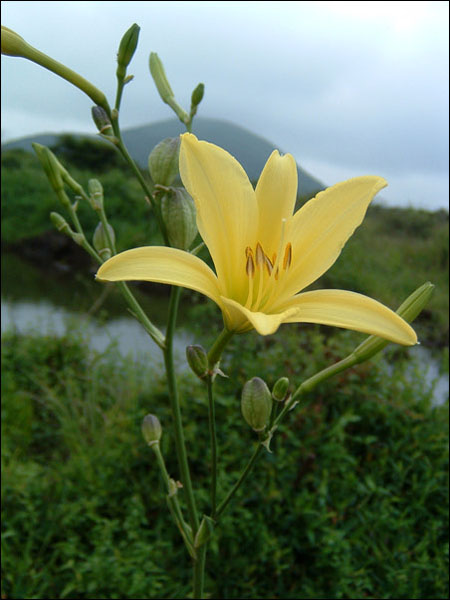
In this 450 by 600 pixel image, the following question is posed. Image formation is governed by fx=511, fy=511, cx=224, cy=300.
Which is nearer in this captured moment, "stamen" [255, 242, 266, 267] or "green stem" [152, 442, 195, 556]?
"stamen" [255, 242, 266, 267]

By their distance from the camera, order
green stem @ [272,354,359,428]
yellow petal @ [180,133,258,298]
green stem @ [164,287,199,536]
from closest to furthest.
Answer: yellow petal @ [180,133,258,298] → green stem @ [272,354,359,428] → green stem @ [164,287,199,536]

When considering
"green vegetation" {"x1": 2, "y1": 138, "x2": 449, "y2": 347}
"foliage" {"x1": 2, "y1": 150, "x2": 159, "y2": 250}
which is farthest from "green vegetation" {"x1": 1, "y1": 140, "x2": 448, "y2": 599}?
"foliage" {"x1": 2, "y1": 150, "x2": 159, "y2": 250}

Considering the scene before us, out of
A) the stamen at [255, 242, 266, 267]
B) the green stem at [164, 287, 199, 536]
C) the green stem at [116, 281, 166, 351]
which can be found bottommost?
the green stem at [164, 287, 199, 536]

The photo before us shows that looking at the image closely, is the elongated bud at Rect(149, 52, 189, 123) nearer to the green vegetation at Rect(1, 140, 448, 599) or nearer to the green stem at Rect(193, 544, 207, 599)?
the green stem at Rect(193, 544, 207, 599)

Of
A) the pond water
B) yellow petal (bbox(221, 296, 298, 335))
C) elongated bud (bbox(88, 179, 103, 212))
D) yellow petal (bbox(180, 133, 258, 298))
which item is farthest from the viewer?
the pond water

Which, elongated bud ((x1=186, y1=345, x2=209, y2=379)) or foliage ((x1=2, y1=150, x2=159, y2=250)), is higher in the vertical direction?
elongated bud ((x1=186, y1=345, x2=209, y2=379))

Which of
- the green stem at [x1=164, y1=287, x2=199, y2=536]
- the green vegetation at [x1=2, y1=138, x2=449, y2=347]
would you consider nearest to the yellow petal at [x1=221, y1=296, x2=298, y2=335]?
the green stem at [x1=164, y1=287, x2=199, y2=536]

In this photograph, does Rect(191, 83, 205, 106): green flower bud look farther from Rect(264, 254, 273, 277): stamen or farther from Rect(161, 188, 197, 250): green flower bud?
Rect(264, 254, 273, 277): stamen
